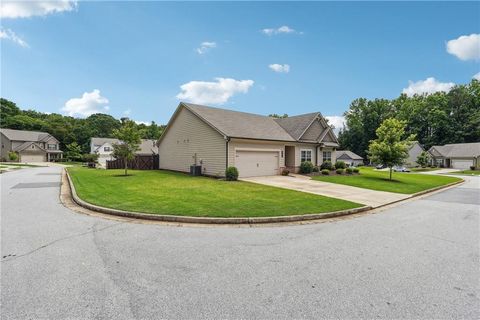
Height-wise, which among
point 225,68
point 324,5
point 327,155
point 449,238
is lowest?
point 449,238

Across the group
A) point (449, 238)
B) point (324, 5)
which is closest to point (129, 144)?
point (324, 5)

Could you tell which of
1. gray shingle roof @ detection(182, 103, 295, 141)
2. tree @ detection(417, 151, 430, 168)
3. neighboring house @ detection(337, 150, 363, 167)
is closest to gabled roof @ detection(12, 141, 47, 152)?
gray shingle roof @ detection(182, 103, 295, 141)

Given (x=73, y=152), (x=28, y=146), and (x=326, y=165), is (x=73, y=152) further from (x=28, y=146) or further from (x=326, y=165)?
(x=326, y=165)

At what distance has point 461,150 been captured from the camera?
51656 millimetres

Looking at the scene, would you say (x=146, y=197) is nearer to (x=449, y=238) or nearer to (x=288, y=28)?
(x=449, y=238)

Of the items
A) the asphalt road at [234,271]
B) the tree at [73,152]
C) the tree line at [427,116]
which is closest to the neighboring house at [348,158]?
the tree line at [427,116]

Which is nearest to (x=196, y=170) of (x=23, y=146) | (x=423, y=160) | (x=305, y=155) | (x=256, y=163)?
(x=256, y=163)

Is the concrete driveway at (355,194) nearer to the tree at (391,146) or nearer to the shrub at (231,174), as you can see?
the shrub at (231,174)

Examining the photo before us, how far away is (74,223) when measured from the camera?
6160 millimetres

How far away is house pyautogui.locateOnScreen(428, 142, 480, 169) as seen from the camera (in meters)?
48.6

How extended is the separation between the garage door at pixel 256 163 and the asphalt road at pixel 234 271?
36.9 ft

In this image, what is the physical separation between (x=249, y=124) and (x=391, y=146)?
12.1m

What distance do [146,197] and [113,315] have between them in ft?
22.5

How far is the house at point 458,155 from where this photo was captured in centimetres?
4862
